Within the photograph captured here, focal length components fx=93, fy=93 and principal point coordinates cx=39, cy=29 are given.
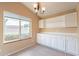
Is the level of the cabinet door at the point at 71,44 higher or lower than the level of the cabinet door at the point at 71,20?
lower

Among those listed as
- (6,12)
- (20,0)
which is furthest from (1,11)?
(20,0)

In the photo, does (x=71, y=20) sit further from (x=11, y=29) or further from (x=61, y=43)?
(x=11, y=29)

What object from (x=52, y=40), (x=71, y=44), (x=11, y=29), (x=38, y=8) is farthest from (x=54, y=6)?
(x=11, y=29)

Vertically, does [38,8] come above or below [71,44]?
above

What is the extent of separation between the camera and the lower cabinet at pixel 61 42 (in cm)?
147

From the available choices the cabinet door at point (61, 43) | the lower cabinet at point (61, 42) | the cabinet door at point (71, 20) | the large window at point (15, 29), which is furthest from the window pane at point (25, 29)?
the cabinet door at point (71, 20)

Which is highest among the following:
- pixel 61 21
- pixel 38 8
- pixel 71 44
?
pixel 38 8

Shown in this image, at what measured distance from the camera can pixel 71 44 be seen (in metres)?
1.51

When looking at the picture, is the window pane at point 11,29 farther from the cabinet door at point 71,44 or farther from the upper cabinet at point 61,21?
the cabinet door at point 71,44

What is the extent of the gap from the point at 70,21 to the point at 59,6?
300 millimetres

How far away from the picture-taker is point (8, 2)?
141 centimetres

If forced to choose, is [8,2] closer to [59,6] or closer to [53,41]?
[59,6]

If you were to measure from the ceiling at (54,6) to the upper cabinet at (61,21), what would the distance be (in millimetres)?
101

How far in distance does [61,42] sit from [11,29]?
84 centimetres
